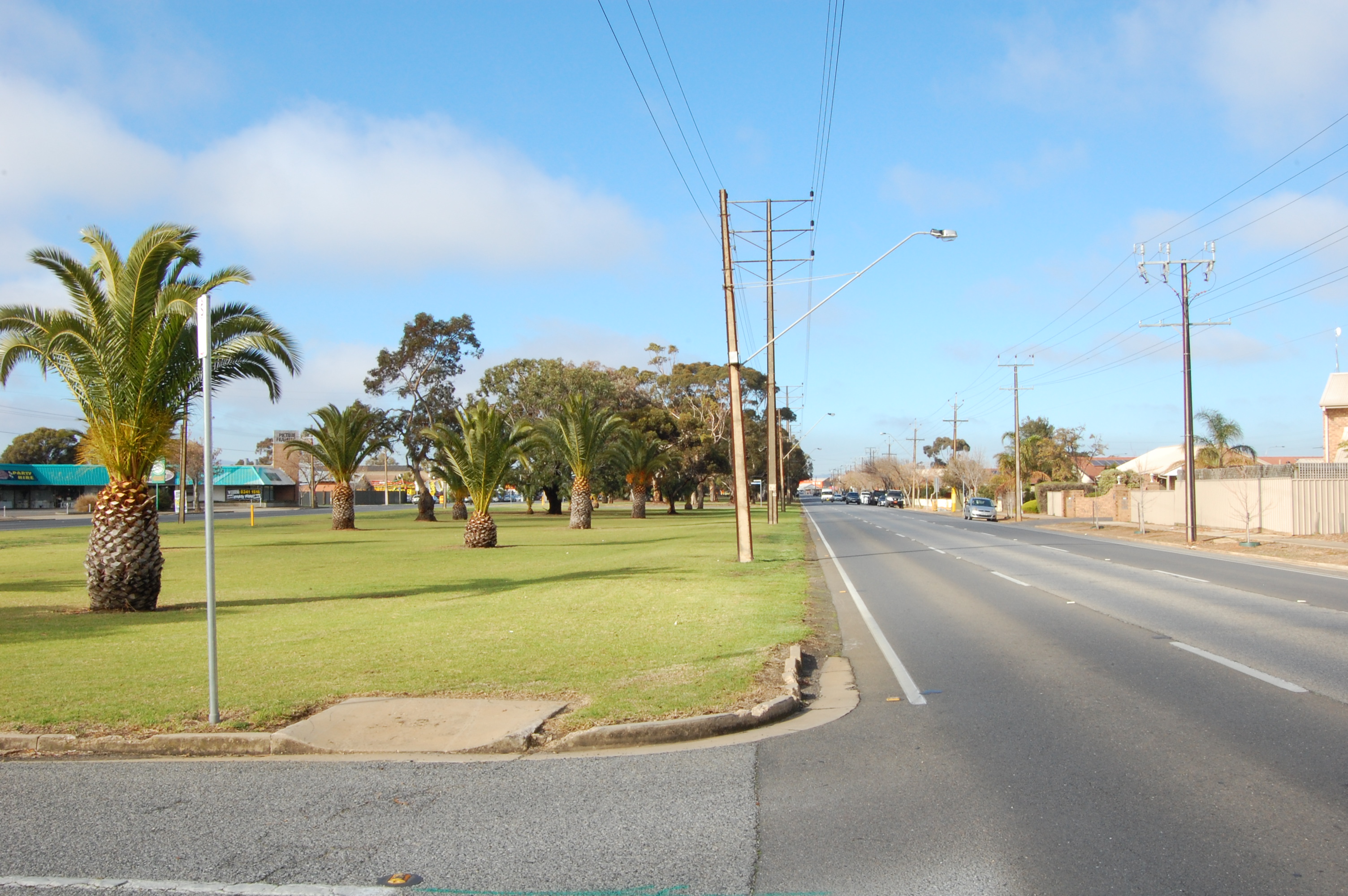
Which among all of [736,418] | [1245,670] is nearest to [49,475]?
[736,418]

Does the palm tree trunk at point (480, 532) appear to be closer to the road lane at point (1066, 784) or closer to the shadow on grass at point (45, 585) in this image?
the shadow on grass at point (45, 585)

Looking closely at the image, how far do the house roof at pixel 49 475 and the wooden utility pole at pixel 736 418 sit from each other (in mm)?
75751

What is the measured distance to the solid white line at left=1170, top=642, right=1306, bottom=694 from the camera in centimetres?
853

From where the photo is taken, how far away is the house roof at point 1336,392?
164 ft

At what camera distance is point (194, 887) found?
4520 millimetres

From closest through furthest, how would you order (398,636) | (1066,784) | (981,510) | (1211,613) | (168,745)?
(1066,784) < (168,745) < (398,636) < (1211,613) < (981,510)

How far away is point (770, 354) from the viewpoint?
43062mm

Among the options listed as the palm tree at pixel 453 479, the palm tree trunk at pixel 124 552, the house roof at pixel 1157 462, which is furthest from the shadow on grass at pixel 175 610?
the house roof at pixel 1157 462

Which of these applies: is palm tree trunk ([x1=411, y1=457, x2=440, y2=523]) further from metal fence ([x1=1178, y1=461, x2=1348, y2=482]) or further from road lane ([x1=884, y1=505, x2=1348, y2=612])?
metal fence ([x1=1178, y1=461, x2=1348, y2=482])

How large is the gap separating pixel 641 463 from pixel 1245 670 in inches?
2013

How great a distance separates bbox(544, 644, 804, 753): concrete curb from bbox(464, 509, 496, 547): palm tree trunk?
994 inches

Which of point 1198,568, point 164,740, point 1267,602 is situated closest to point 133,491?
point 164,740

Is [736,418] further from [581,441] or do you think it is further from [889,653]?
[581,441]

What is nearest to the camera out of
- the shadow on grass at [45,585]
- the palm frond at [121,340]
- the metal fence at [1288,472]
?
the palm frond at [121,340]
